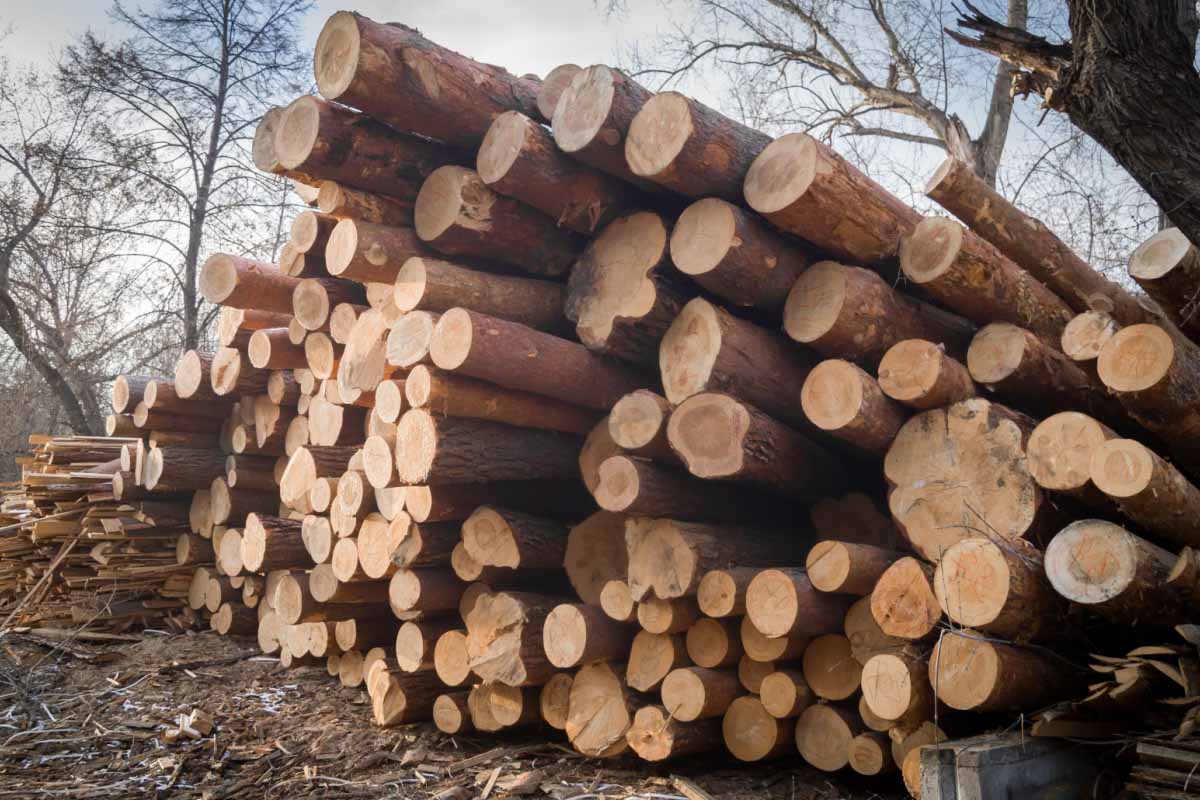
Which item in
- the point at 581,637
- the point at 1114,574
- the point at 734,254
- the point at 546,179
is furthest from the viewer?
the point at 546,179

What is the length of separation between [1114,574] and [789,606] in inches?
40.7

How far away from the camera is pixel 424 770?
4012 millimetres

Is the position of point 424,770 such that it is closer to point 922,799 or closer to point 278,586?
point 278,586

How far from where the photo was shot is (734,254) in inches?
140

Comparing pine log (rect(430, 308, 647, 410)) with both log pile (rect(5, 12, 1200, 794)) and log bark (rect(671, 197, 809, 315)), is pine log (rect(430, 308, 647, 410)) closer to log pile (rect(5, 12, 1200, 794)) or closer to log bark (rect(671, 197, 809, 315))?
log pile (rect(5, 12, 1200, 794))

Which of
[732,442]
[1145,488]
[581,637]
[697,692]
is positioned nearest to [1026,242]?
[1145,488]

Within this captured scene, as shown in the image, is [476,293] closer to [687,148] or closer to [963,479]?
[687,148]

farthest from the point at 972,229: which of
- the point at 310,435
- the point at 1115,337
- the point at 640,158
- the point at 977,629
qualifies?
the point at 310,435

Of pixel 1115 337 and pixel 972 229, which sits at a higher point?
pixel 972 229

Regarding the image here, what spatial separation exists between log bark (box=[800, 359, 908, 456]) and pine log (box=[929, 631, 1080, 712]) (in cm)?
77

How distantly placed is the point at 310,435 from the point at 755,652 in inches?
114

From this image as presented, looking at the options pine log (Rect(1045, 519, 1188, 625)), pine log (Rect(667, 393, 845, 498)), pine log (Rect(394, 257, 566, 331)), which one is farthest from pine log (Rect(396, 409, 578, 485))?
pine log (Rect(1045, 519, 1188, 625))

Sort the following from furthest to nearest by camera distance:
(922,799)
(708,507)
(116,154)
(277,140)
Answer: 1. (116,154)
2. (277,140)
3. (708,507)
4. (922,799)

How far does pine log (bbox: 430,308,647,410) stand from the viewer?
3.74m
